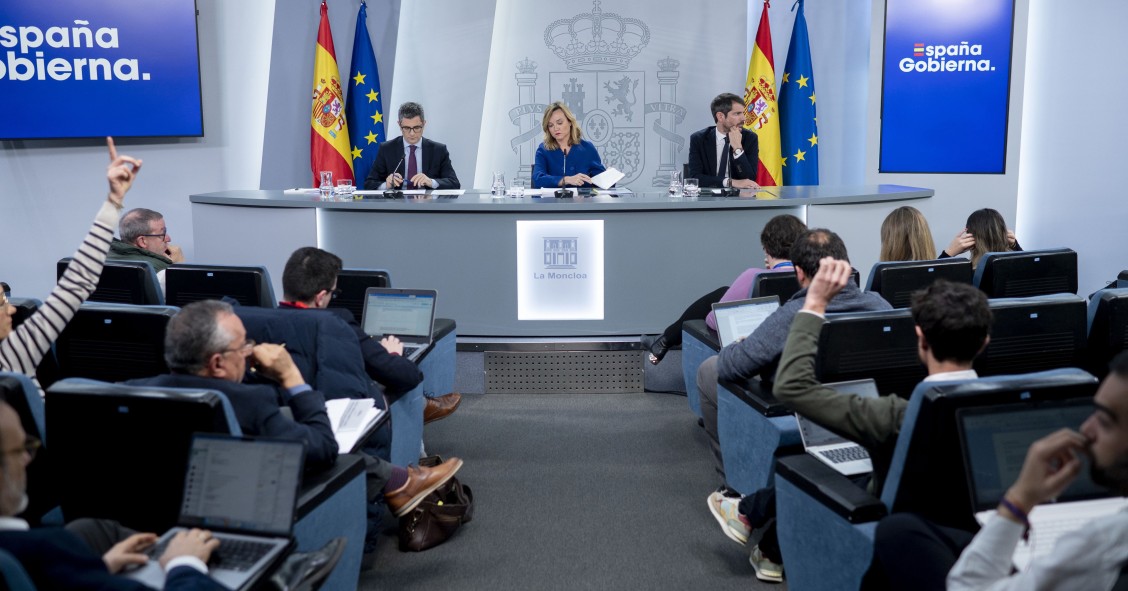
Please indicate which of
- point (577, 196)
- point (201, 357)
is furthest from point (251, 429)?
point (577, 196)

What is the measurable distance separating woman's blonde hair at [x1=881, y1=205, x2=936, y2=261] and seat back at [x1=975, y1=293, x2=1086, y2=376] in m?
1.31

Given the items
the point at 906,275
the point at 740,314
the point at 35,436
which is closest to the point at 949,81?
the point at 906,275

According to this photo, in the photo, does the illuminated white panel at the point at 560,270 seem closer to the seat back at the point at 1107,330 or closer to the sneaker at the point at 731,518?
the sneaker at the point at 731,518

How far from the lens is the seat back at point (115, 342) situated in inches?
117

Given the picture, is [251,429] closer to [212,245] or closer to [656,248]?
[656,248]

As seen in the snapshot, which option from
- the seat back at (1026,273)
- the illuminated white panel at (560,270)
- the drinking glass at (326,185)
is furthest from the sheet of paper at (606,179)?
the seat back at (1026,273)

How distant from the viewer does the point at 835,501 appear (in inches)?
83.9

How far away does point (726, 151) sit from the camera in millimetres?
6520

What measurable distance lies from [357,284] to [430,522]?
1.22m

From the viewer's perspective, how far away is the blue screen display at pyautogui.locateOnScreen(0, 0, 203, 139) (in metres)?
6.27

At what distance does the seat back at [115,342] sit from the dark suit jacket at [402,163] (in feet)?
11.3

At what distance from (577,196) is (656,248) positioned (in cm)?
72

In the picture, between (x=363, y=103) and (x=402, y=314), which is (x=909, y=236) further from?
(x=363, y=103)

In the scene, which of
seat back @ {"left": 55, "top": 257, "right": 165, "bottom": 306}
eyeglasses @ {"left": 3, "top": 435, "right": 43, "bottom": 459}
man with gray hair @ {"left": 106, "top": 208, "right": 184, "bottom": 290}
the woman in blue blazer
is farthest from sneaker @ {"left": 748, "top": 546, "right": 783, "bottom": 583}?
the woman in blue blazer
